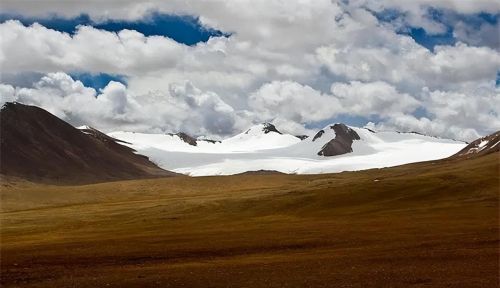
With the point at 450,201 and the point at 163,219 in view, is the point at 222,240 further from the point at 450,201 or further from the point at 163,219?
the point at 450,201

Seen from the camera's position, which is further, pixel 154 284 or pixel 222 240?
pixel 222 240

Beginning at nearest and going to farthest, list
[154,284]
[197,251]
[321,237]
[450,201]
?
[154,284] → [197,251] → [321,237] → [450,201]

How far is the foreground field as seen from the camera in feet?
128

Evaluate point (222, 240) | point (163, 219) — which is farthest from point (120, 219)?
point (222, 240)

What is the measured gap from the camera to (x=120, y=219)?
11688cm

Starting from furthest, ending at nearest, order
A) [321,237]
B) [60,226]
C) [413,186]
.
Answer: [413,186] → [60,226] → [321,237]

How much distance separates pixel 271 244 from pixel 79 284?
2612 centimetres

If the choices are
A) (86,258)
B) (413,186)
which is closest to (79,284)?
(86,258)

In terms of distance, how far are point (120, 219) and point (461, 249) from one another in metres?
79.0

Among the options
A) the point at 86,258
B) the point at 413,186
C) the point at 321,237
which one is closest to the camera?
the point at 86,258

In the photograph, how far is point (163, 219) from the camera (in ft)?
375

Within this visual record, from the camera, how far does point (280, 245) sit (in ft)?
198

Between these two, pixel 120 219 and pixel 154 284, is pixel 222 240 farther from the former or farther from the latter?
pixel 120 219

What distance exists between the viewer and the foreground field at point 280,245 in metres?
38.9
